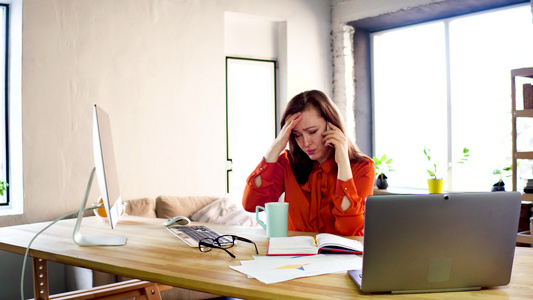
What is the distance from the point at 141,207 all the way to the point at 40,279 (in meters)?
1.61

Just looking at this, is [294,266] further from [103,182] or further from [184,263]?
[103,182]

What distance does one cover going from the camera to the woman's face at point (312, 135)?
2.22 m

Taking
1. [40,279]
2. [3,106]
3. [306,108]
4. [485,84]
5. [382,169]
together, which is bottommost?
[40,279]

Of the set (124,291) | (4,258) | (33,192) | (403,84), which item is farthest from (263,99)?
(124,291)

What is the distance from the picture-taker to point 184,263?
58.5 inches

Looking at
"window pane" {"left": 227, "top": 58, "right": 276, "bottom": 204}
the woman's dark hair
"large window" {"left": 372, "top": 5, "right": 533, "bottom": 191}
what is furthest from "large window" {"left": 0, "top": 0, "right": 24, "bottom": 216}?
"large window" {"left": 372, "top": 5, "right": 533, "bottom": 191}

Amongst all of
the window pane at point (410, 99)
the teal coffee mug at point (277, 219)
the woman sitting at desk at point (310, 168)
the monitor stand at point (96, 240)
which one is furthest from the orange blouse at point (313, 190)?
the window pane at point (410, 99)

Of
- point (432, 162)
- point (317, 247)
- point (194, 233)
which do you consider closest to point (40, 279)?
point (194, 233)

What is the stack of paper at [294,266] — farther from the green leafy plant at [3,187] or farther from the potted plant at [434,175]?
the potted plant at [434,175]

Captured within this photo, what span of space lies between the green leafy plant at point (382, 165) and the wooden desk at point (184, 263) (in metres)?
2.91

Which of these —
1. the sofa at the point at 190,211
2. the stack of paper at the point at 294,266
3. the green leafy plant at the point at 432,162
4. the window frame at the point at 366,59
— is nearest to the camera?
the stack of paper at the point at 294,266

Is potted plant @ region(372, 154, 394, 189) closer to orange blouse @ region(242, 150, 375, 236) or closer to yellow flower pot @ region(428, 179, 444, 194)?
yellow flower pot @ region(428, 179, 444, 194)

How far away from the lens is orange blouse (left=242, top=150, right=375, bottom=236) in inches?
85.6

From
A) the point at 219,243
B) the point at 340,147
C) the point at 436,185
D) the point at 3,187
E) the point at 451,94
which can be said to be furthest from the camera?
the point at 451,94
